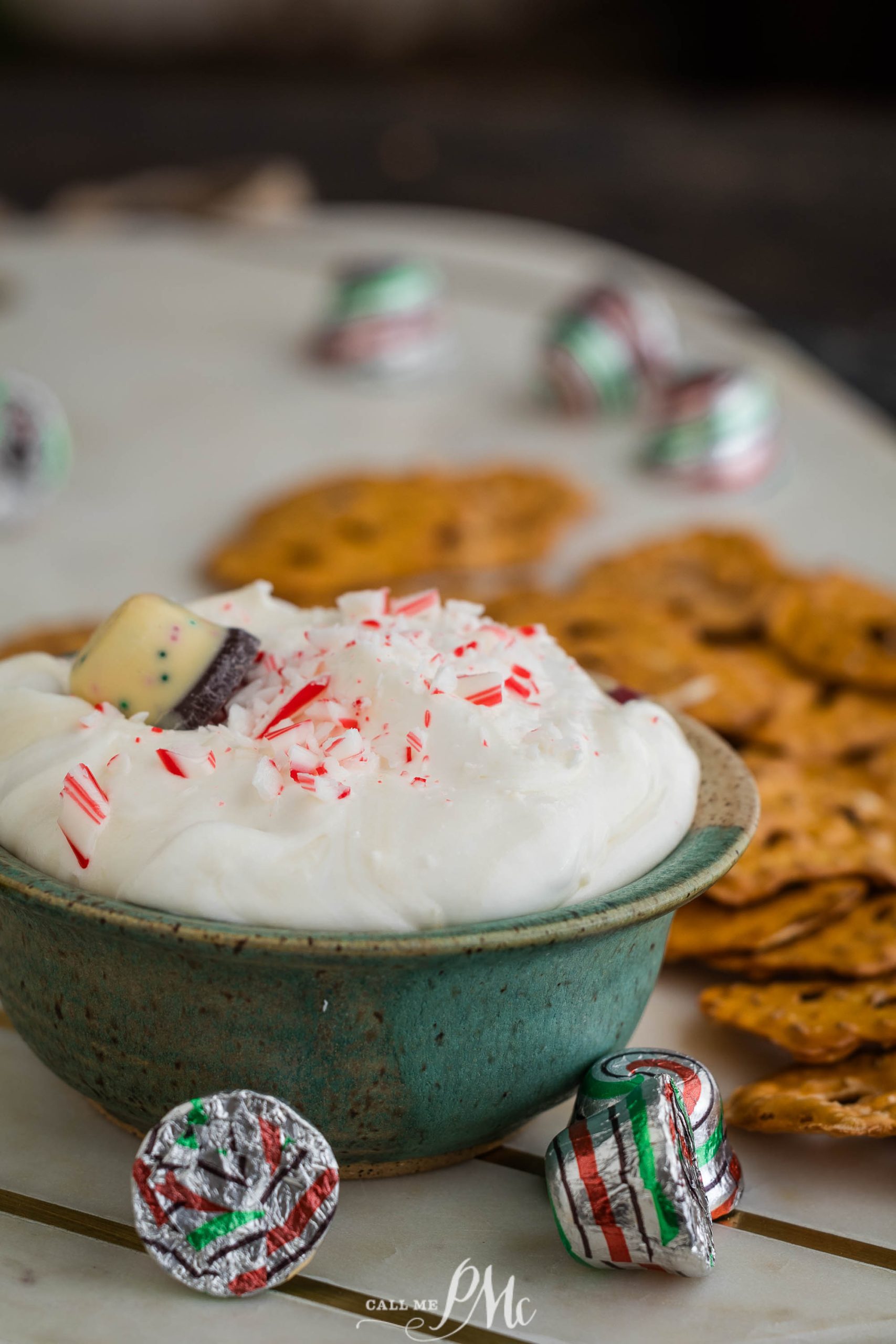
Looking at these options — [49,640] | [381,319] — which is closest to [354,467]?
[381,319]

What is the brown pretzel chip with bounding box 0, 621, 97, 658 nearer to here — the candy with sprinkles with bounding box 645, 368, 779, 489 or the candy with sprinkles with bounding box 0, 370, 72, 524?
the candy with sprinkles with bounding box 0, 370, 72, 524

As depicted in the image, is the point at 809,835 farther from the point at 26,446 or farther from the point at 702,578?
the point at 26,446

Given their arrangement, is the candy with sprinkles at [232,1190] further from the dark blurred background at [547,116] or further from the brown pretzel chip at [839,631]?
the dark blurred background at [547,116]

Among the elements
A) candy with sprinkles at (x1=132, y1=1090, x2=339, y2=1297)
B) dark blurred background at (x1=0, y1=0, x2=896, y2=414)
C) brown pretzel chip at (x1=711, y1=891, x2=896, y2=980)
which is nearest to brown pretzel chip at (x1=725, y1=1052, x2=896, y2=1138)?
brown pretzel chip at (x1=711, y1=891, x2=896, y2=980)

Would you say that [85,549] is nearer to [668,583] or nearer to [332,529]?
[332,529]

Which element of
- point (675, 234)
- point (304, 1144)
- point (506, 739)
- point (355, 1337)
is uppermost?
point (506, 739)

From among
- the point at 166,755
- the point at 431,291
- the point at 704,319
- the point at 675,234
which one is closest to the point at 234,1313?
the point at 166,755

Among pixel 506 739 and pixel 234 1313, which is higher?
pixel 506 739
